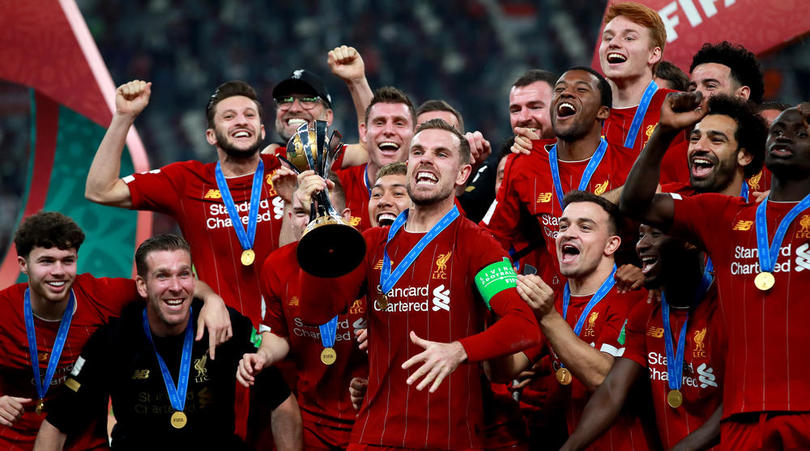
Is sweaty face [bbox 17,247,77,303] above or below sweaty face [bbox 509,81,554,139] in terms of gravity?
above

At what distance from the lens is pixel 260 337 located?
15.8 feet

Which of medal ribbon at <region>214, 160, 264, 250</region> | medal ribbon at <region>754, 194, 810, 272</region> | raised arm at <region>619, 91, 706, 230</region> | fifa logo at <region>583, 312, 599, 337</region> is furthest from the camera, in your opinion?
medal ribbon at <region>214, 160, 264, 250</region>

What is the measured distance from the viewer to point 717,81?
5.04 metres

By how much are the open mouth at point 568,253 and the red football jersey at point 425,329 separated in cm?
62

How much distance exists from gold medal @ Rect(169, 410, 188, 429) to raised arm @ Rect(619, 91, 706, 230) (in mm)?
2122

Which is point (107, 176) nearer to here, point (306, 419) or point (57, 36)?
point (306, 419)

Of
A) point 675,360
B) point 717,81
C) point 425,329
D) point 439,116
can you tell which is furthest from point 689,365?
point 439,116

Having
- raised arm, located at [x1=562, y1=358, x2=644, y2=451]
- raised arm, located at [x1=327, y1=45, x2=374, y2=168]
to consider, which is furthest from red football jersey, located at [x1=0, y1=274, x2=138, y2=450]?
raised arm, located at [x1=562, y1=358, x2=644, y2=451]

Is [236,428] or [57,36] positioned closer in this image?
[236,428]

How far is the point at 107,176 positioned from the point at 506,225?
1.87 metres

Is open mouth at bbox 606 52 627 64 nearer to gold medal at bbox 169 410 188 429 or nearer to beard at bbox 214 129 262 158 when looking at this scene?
beard at bbox 214 129 262 158

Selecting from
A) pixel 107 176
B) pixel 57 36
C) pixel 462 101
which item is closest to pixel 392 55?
pixel 462 101

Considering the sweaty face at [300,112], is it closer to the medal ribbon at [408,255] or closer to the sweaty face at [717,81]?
the sweaty face at [717,81]

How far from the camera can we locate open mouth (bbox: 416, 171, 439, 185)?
3.70 meters
